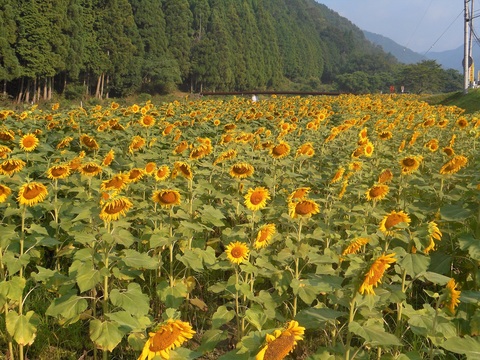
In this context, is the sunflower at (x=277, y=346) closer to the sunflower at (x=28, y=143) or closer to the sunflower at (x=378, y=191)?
the sunflower at (x=378, y=191)

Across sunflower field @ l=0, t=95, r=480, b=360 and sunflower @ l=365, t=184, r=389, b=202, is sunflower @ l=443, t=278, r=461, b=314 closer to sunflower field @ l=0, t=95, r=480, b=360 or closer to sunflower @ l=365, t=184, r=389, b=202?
sunflower field @ l=0, t=95, r=480, b=360

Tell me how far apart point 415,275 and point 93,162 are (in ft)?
7.74

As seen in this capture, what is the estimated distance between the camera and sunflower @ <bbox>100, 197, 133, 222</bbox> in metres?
2.48

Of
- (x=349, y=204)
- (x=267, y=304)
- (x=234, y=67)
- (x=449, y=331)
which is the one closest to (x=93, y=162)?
(x=267, y=304)

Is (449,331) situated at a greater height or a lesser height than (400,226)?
lesser

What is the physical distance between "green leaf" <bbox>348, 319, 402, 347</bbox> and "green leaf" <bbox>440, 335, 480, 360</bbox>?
199mm

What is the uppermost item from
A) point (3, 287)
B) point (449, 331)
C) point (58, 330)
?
point (449, 331)

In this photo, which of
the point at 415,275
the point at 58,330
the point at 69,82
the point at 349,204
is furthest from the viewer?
the point at 69,82

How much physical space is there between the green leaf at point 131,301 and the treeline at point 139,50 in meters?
24.5

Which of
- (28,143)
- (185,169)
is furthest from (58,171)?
(28,143)

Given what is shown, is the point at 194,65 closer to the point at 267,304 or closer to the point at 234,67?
the point at 234,67

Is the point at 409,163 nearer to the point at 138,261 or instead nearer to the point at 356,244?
the point at 356,244

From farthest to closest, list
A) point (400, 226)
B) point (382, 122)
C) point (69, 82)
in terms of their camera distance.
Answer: point (69, 82), point (382, 122), point (400, 226)

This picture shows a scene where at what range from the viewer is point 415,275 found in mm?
2133
